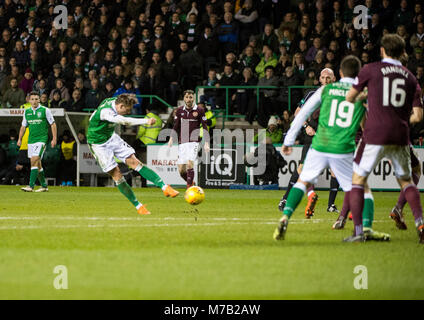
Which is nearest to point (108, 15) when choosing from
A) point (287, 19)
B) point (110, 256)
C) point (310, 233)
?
point (287, 19)

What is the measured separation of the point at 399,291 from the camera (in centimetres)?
582

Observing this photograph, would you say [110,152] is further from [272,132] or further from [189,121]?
[272,132]

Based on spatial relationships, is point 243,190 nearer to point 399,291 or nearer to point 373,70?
point 373,70

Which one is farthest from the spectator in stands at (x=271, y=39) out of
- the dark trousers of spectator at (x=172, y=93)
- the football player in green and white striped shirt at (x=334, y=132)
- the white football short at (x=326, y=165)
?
the white football short at (x=326, y=165)

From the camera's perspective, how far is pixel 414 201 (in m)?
8.70

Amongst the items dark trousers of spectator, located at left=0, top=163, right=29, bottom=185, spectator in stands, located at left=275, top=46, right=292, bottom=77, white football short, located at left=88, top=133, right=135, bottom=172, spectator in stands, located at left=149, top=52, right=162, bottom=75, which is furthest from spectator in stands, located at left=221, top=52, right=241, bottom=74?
white football short, located at left=88, top=133, right=135, bottom=172

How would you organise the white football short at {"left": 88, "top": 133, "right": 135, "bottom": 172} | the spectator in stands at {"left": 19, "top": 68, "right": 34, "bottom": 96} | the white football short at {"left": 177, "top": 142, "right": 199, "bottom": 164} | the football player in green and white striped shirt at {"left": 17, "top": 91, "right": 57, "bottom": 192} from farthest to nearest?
the spectator in stands at {"left": 19, "top": 68, "right": 34, "bottom": 96} < the football player in green and white striped shirt at {"left": 17, "top": 91, "right": 57, "bottom": 192} < the white football short at {"left": 177, "top": 142, "right": 199, "bottom": 164} < the white football short at {"left": 88, "top": 133, "right": 135, "bottom": 172}

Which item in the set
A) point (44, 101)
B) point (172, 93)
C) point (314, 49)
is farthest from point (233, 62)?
point (44, 101)

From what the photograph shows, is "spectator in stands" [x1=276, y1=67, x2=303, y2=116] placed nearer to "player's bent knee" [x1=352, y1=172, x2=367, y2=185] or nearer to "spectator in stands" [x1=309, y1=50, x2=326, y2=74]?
"spectator in stands" [x1=309, y1=50, x2=326, y2=74]

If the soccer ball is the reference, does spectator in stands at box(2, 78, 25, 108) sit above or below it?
above

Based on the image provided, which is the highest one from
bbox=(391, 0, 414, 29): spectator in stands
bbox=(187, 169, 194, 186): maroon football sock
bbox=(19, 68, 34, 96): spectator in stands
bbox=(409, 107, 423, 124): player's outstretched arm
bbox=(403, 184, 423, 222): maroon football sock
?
bbox=(391, 0, 414, 29): spectator in stands

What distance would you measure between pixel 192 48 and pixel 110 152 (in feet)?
40.3

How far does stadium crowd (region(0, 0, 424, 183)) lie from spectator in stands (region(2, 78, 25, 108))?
36 mm

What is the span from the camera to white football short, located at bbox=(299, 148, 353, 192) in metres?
8.80
